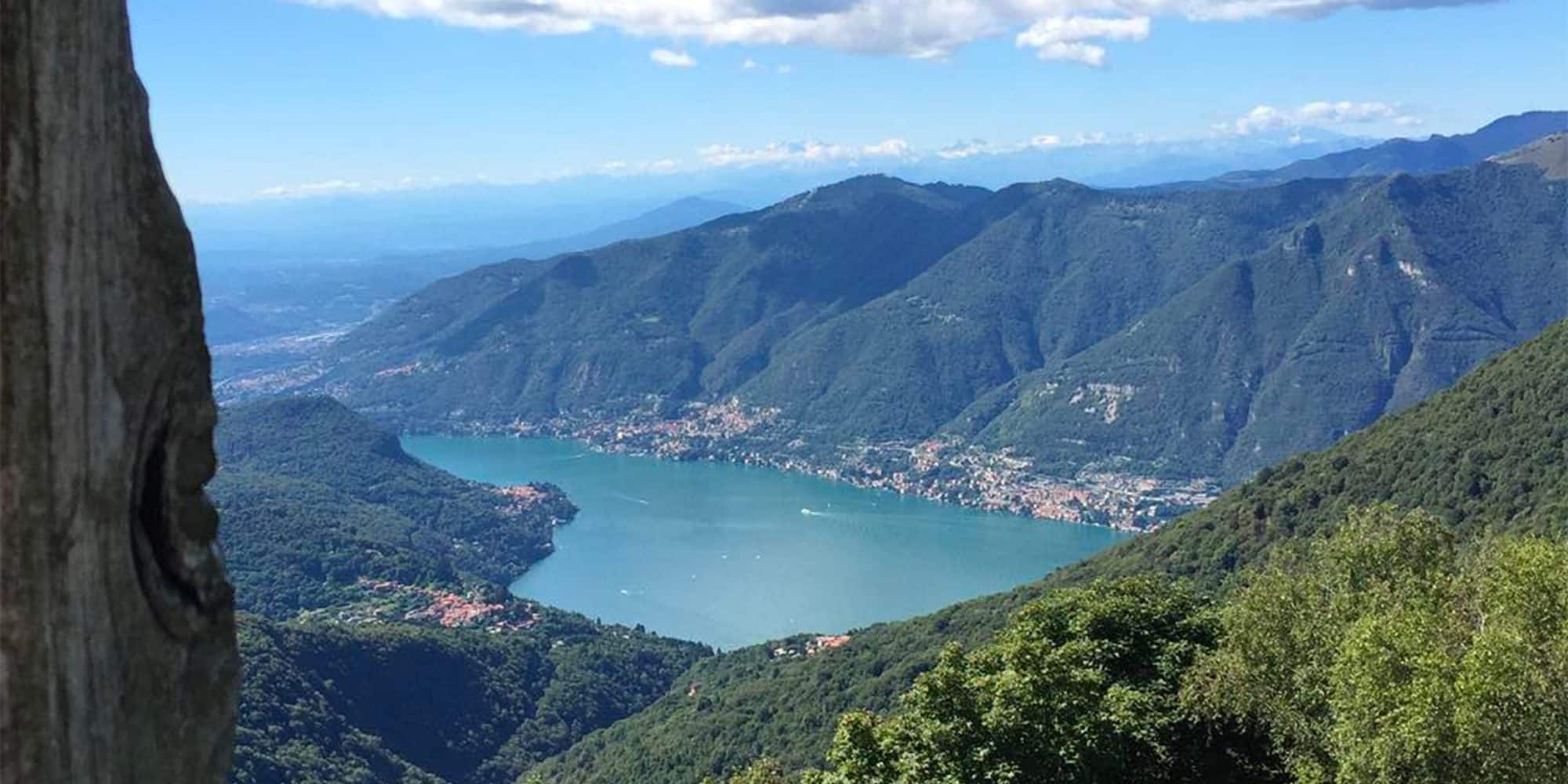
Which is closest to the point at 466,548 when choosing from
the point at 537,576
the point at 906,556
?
the point at 537,576

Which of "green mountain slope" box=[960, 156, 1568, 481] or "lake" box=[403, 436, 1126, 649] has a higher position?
"green mountain slope" box=[960, 156, 1568, 481]

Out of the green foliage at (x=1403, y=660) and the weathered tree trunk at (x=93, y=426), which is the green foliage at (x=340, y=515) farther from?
the weathered tree trunk at (x=93, y=426)

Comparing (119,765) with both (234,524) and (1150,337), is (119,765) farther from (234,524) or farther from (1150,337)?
(1150,337)

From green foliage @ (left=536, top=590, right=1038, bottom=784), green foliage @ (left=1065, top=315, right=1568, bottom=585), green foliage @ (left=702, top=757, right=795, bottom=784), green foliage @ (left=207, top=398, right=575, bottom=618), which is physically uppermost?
green foliage @ (left=702, top=757, right=795, bottom=784)

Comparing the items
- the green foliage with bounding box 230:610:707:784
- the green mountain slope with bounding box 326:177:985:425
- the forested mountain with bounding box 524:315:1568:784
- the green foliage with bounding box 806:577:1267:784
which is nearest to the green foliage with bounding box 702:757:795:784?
the green foliage with bounding box 806:577:1267:784

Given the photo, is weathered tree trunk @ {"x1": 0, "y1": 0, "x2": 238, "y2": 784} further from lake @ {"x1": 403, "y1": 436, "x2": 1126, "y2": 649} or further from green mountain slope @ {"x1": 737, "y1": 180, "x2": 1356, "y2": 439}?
green mountain slope @ {"x1": 737, "y1": 180, "x2": 1356, "y2": 439}

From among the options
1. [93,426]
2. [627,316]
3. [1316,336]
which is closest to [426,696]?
[93,426]

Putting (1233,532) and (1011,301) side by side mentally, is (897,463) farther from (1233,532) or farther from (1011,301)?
(1233,532)
